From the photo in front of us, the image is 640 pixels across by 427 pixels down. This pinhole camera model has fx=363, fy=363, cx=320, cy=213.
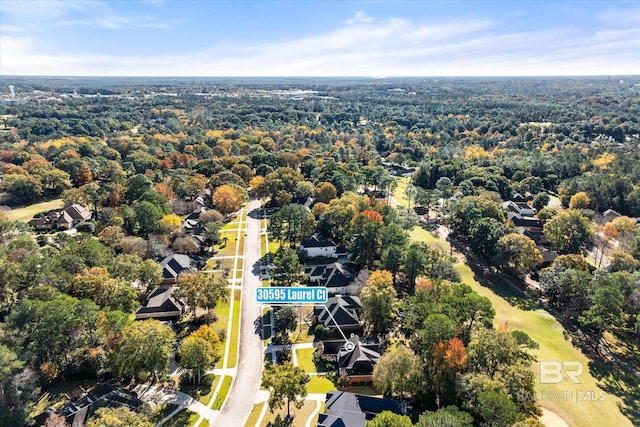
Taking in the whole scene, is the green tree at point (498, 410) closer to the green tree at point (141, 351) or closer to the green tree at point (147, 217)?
the green tree at point (141, 351)

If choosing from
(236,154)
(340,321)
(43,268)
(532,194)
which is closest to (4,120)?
(236,154)

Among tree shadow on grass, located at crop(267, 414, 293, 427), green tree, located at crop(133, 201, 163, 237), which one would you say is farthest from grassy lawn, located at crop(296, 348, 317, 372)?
green tree, located at crop(133, 201, 163, 237)

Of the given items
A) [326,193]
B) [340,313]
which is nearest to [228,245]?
[326,193]

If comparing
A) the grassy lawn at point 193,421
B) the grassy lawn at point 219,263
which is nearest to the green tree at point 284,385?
the grassy lawn at point 193,421

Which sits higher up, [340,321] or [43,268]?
[43,268]

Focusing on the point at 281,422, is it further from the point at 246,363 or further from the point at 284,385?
the point at 246,363

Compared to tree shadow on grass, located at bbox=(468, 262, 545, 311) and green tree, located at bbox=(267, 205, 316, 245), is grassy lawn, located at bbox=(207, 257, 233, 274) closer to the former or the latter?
green tree, located at bbox=(267, 205, 316, 245)

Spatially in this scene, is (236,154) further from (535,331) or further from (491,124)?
(491,124)
